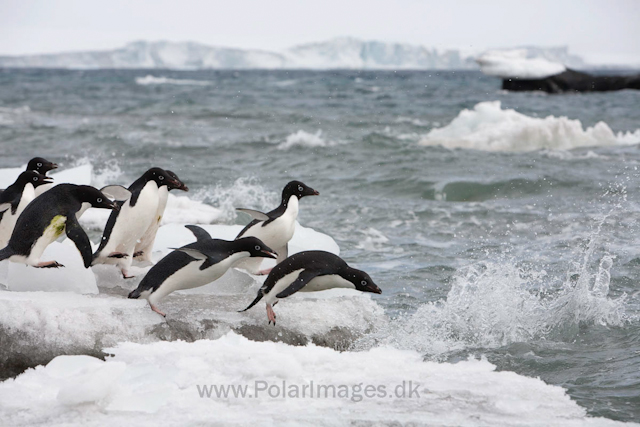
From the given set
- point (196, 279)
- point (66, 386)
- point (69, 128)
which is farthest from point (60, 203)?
point (69, 128)

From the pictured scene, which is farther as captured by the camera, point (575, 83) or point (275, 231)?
point (575, 83)

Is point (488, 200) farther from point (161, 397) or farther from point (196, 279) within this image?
point (161, 397)

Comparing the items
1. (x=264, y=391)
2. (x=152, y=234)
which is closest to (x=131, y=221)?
(x=152, y=234)

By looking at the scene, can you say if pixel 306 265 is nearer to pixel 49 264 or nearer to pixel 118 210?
pixel 118 210

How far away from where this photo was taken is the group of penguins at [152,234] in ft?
12.0

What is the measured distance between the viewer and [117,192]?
13.9 ft

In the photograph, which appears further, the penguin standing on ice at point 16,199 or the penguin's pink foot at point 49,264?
the penguin standing on ice at point 16,199

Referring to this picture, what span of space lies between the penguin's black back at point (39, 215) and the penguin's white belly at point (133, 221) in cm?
26

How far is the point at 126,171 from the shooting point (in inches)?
442

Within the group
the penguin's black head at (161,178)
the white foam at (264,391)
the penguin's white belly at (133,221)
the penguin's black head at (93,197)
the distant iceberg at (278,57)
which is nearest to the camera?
the white foam at (264,391)

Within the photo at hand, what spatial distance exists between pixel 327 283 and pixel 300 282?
0.21 m

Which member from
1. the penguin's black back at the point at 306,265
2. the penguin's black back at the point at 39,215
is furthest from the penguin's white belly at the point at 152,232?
the penguin's black back at the point at 306,265

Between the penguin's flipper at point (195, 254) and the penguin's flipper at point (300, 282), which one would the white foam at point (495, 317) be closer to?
the penguin's flipper at point (300, 282)

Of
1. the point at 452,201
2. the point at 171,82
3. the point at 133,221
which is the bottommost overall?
the point at 452,201
